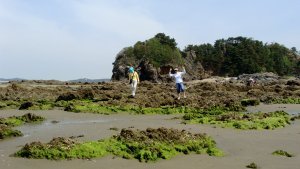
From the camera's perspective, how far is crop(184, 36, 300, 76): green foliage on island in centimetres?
9094

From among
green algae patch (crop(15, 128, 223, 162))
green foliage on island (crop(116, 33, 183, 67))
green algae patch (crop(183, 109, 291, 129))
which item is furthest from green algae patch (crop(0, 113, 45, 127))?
green foliage on island (crop(116, 33, 183, 67))

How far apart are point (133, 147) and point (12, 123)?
5796 millimetres

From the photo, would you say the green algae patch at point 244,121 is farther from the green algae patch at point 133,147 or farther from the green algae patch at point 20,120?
the green algae patch at point 20,120

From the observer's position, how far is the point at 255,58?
92250 mm

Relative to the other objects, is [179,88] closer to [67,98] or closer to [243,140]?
[67,98]

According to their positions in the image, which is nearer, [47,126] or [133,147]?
[133,147]

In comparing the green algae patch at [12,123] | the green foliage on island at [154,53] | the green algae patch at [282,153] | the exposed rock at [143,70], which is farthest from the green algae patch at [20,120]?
the green foliage on island at [154,53]

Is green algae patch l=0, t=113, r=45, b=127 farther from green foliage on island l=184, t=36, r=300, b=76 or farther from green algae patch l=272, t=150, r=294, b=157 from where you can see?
green foliage on island l=184, t=36, r=300, b=76

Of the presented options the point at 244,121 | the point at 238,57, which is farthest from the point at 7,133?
the point at 238,57

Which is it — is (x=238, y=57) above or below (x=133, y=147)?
above

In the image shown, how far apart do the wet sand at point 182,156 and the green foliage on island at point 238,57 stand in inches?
3043

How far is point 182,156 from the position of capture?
888 centimetres

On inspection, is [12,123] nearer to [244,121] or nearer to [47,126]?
[47,126]

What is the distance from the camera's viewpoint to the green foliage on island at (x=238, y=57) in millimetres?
90938
